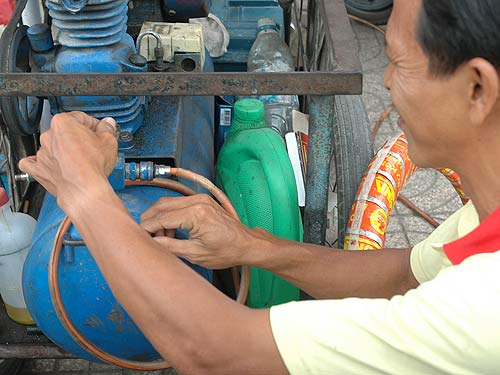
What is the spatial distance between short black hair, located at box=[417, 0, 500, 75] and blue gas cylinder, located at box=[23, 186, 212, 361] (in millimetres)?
806

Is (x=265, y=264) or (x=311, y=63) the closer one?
(x=265, y=264)

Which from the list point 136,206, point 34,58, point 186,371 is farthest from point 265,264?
point 34,58

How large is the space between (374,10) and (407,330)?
436 cm

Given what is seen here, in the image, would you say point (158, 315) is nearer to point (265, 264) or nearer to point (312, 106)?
point (265, 264)

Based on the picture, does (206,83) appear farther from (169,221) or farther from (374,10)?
(374,10)

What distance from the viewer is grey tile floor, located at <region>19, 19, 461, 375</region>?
254 cm

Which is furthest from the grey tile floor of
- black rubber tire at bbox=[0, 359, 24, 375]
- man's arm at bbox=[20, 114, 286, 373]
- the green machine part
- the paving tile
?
man's arm at bbox=[20, 114, 286, 373]

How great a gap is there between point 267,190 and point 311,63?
26.3 inches

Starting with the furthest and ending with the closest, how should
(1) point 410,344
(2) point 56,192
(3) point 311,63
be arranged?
→ (3) point 311,63
(2) point 56,192
(1) point 410,344

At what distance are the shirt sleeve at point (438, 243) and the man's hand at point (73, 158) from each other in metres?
0.68

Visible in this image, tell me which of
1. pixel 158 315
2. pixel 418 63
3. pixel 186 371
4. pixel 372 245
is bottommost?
pixel 372 245

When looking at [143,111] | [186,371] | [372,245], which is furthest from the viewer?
[143,111]

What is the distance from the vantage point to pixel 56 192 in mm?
1232

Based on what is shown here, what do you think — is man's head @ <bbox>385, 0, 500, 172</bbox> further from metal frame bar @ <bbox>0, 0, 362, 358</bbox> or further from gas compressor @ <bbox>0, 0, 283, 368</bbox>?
gas compressor @ <bbox>0, 0, 283, 368</bbox>
